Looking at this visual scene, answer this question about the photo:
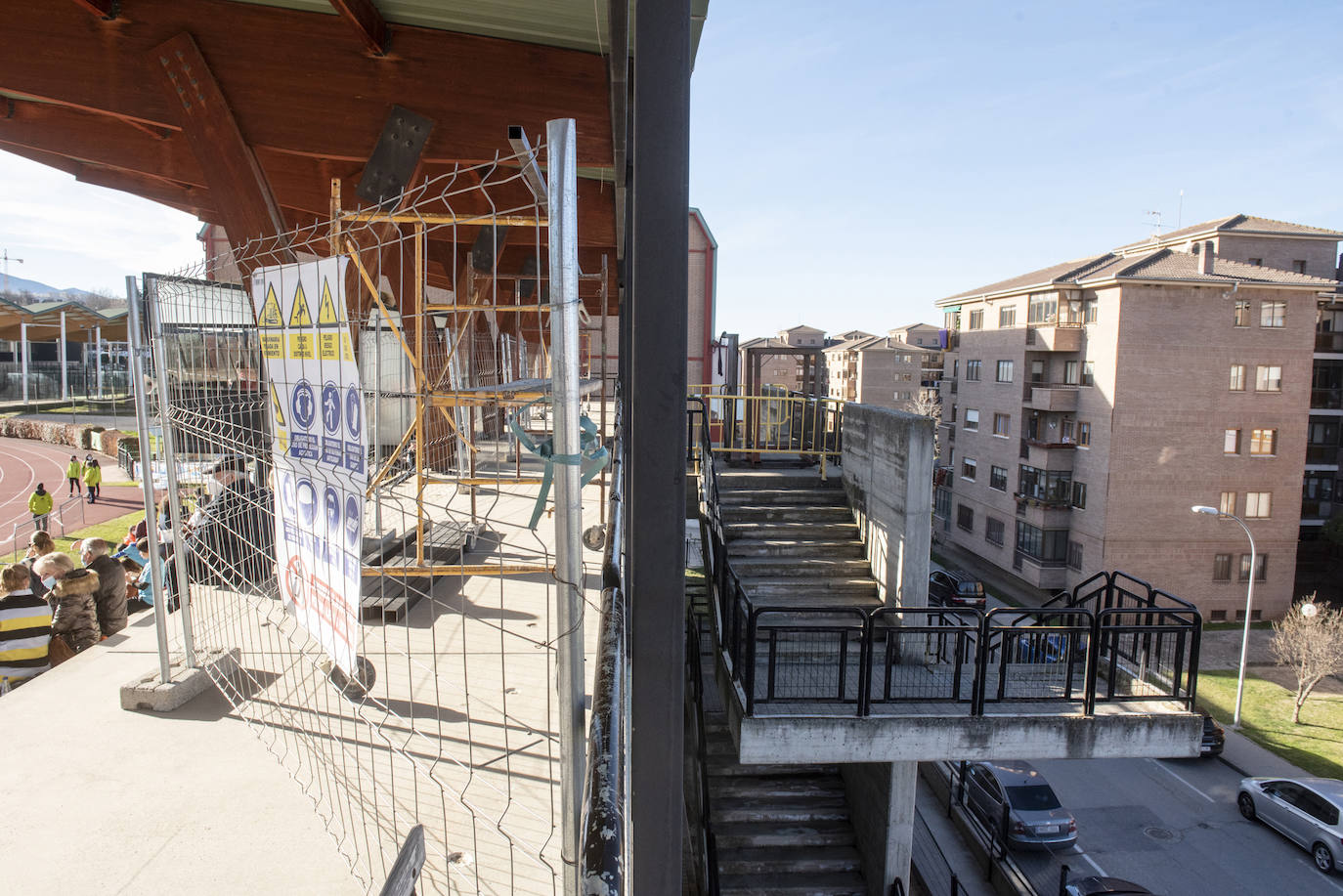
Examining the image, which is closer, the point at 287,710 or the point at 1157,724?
the point at 287,710

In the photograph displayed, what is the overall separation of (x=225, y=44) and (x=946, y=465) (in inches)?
1850

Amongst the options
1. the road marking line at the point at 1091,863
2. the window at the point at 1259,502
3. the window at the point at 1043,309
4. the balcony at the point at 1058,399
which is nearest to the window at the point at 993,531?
the balcony at the point at 1058,399

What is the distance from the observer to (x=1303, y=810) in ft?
44.4

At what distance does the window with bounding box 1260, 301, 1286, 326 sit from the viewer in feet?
88.3

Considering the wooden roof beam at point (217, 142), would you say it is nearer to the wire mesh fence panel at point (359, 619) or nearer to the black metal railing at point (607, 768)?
the wire mesh fence panel at point (359, 619)

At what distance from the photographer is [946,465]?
46438 millimetres

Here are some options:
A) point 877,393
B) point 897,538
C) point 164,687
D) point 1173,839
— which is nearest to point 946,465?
point 877,393

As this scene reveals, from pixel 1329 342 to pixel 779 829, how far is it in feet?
119

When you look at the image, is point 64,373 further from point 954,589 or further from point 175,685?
point 175,685

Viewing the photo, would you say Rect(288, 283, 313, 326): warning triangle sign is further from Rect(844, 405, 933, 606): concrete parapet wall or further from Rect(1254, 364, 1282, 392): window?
Rect(1254, 364, 1282, 392): window

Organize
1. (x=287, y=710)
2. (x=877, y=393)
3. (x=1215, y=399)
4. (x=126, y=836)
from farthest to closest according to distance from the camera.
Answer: (x=877, y=393)
(x=1215, y=399)
(x=287, y=710)
(x=126, y=836)

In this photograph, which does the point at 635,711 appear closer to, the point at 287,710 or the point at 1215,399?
the point at 287,710

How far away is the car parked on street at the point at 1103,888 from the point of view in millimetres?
9273

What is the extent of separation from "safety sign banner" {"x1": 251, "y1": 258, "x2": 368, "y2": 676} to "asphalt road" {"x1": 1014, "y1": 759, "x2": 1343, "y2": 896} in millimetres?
12463
